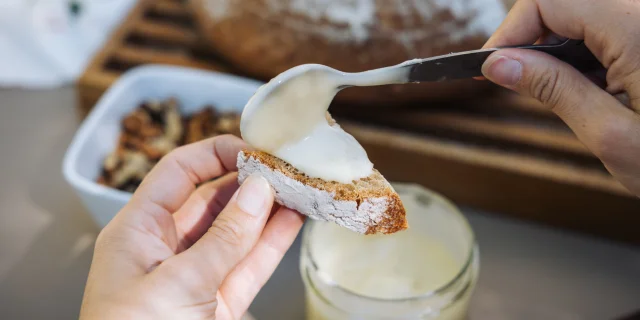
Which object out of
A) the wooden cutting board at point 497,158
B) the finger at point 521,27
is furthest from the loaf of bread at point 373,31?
the finger at point 521,27

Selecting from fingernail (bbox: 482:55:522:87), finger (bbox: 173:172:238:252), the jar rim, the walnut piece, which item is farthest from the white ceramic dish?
fingernail (bbox: 482:55:522:87)

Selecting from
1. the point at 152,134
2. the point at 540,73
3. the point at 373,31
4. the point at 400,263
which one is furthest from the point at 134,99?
the point at 540,73

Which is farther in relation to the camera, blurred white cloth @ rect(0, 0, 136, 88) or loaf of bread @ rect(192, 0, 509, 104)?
blurred white cloth @ rect(0, 0, 136, 88)

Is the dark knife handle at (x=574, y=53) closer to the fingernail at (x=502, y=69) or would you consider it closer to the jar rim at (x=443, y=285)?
the fingernail at (x=502, y=69)

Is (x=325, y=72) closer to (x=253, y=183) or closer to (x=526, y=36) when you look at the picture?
(x=253, y=183)

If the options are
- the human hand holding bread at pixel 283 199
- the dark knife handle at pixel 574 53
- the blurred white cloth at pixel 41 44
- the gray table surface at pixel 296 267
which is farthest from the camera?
the blurred white cloth at pixel 41 44

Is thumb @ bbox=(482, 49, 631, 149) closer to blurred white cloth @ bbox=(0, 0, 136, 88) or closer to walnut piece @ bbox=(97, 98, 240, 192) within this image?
walnut piece @ bbox=(97, 98, 240, 192)
